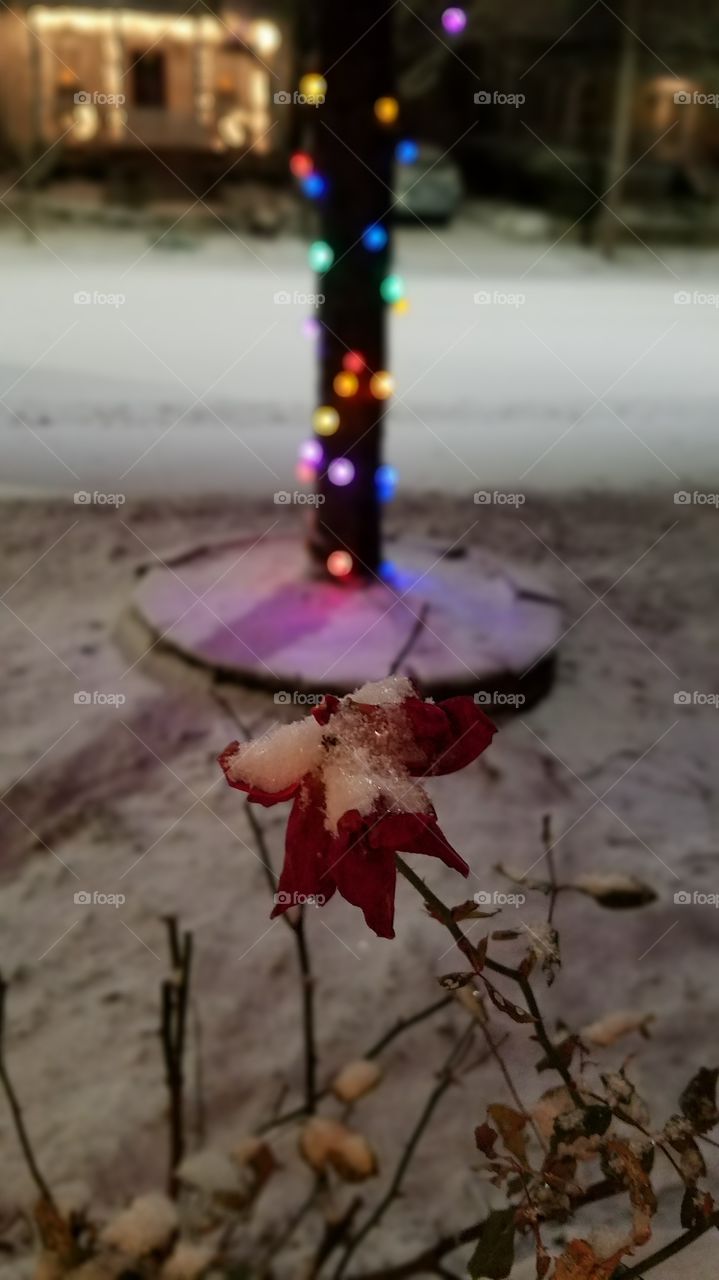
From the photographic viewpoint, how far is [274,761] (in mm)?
805

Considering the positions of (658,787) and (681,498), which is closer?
(658,787)

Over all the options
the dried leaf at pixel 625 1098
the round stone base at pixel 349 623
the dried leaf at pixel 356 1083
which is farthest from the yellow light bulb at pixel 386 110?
the dried leaf at pixel 625 1098

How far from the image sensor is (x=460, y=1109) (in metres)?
1.93

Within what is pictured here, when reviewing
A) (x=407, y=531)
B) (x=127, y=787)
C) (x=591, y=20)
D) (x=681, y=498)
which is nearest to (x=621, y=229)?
(x=591, y=20)

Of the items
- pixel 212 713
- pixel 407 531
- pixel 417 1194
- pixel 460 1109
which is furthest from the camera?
pixel 407 531

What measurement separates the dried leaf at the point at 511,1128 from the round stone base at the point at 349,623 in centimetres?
209

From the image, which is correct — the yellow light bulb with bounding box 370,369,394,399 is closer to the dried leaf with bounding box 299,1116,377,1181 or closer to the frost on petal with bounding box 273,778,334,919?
the dried leaf with bounding box 299,1116,377,1181

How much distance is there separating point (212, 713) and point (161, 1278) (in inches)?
75.8

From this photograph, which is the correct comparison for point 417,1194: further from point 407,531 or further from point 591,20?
point 591,20

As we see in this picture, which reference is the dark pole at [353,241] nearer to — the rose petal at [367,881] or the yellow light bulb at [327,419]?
the yellow light bulb at [327,419]

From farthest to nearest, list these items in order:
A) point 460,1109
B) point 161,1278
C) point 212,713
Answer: point 212,713
point 460,1109
point 161,1278

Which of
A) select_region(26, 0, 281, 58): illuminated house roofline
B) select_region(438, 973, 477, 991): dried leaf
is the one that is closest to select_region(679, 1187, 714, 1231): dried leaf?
select_region(438, 973, 477, 991): dried leaf

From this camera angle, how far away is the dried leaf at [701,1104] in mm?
956

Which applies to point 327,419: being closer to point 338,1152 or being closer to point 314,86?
point 314,86
